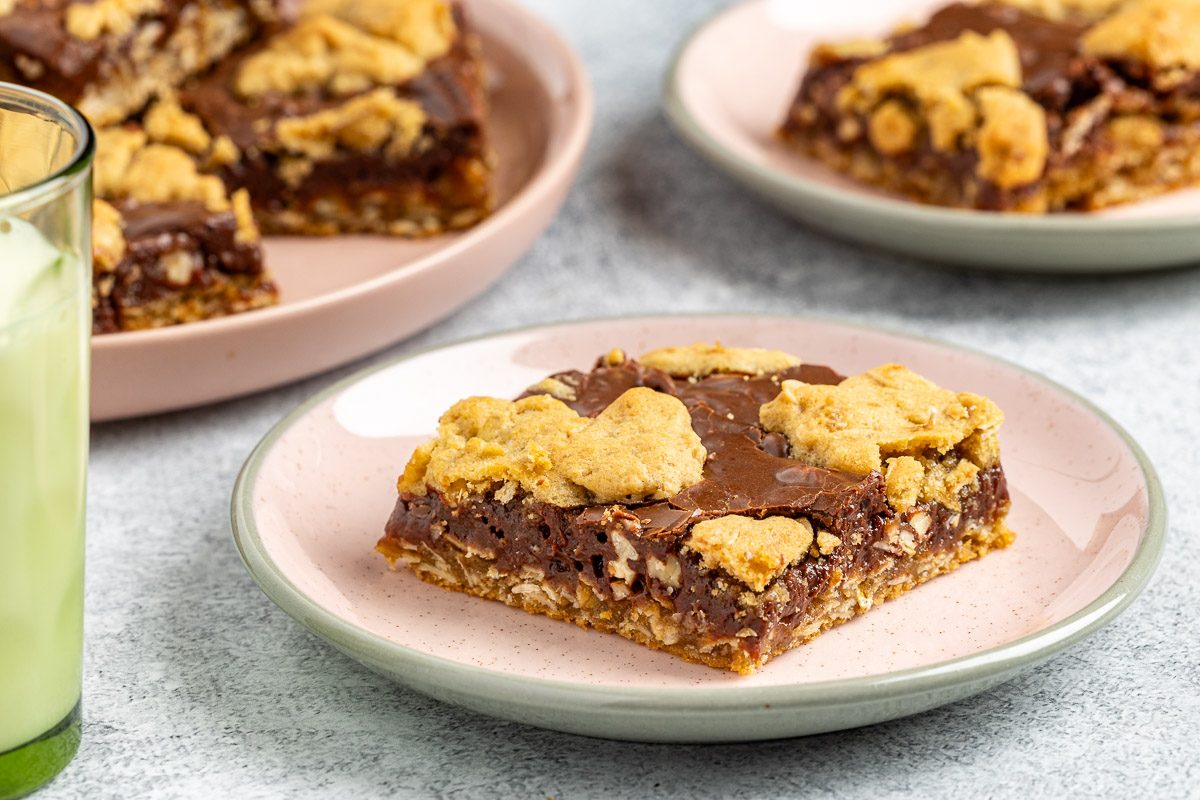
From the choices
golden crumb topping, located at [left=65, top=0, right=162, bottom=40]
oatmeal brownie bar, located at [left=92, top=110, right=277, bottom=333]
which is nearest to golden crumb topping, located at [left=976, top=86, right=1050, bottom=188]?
oatmeal brownie bar, located at [left=92, top=110, right=277, bottom=333]

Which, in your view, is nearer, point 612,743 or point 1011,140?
point 612,743

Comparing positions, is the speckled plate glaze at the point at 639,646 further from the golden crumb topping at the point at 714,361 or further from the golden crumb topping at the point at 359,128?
the golden crumb topping at the point at 359,128

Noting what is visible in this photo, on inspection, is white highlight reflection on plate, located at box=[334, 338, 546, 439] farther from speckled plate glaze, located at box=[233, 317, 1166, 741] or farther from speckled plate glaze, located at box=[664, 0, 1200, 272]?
speckled plate glaze, located at box=[664, 0, 1200, 272]

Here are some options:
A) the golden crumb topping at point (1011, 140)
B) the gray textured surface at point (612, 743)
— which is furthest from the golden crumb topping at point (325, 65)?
the golden crumb topping at point (1011, 140)

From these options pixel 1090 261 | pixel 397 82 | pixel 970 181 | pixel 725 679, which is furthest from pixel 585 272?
pixel 725 679

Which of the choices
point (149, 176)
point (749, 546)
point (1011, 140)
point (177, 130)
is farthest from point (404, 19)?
point (749, 546)

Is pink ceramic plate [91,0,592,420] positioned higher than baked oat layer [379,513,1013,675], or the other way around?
baked oat layer [379,513,1013,675]

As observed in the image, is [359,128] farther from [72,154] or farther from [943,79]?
[72,154]
